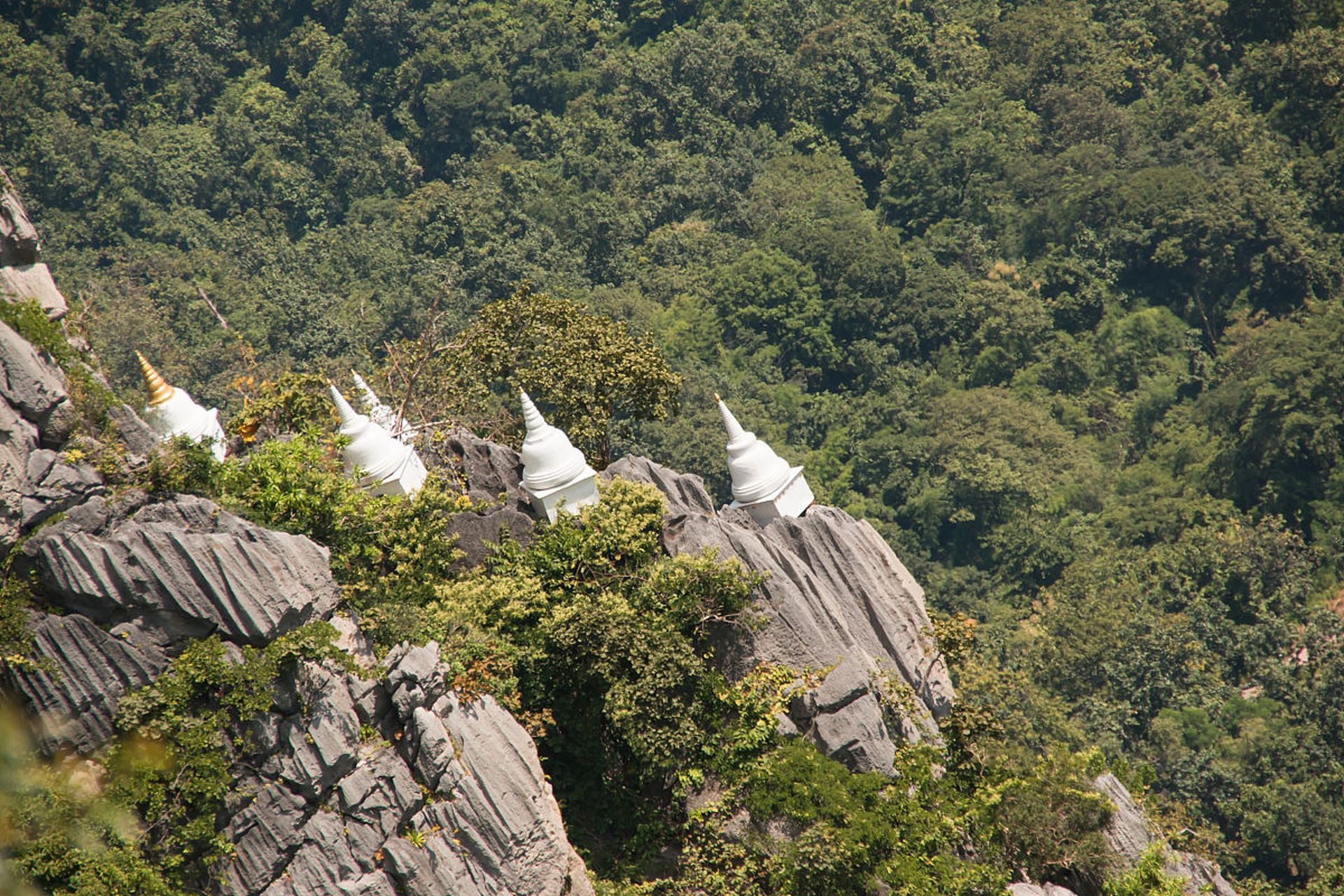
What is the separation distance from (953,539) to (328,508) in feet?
127

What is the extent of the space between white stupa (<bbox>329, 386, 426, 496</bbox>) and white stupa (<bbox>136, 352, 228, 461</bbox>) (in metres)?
2.04

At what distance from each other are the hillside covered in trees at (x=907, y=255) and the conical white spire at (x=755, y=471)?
1238 centimetres

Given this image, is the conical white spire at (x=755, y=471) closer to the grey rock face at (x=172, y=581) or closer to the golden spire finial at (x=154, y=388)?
the golden spire finial at (x=154, y=388)

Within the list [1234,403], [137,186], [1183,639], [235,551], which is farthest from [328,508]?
[137,186]

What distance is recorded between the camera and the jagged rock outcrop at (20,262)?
19609mm

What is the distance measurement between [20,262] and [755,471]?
33.8 feet

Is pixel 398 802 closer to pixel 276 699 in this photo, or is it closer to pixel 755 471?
pixel 276 699

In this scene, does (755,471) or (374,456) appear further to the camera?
(755,471)

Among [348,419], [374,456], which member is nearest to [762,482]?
[374,456]

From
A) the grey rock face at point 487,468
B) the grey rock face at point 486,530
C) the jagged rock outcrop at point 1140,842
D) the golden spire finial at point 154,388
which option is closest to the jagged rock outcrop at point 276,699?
the grey rock face at point 486,530

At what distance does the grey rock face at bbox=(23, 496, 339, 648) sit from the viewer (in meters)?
16.4

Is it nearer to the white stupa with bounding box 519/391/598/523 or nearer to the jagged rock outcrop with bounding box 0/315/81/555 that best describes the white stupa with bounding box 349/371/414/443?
the white stupa with bounding box 519/391/598/523

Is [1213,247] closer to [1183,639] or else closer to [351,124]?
[1183,639]

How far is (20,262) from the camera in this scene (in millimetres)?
19891
